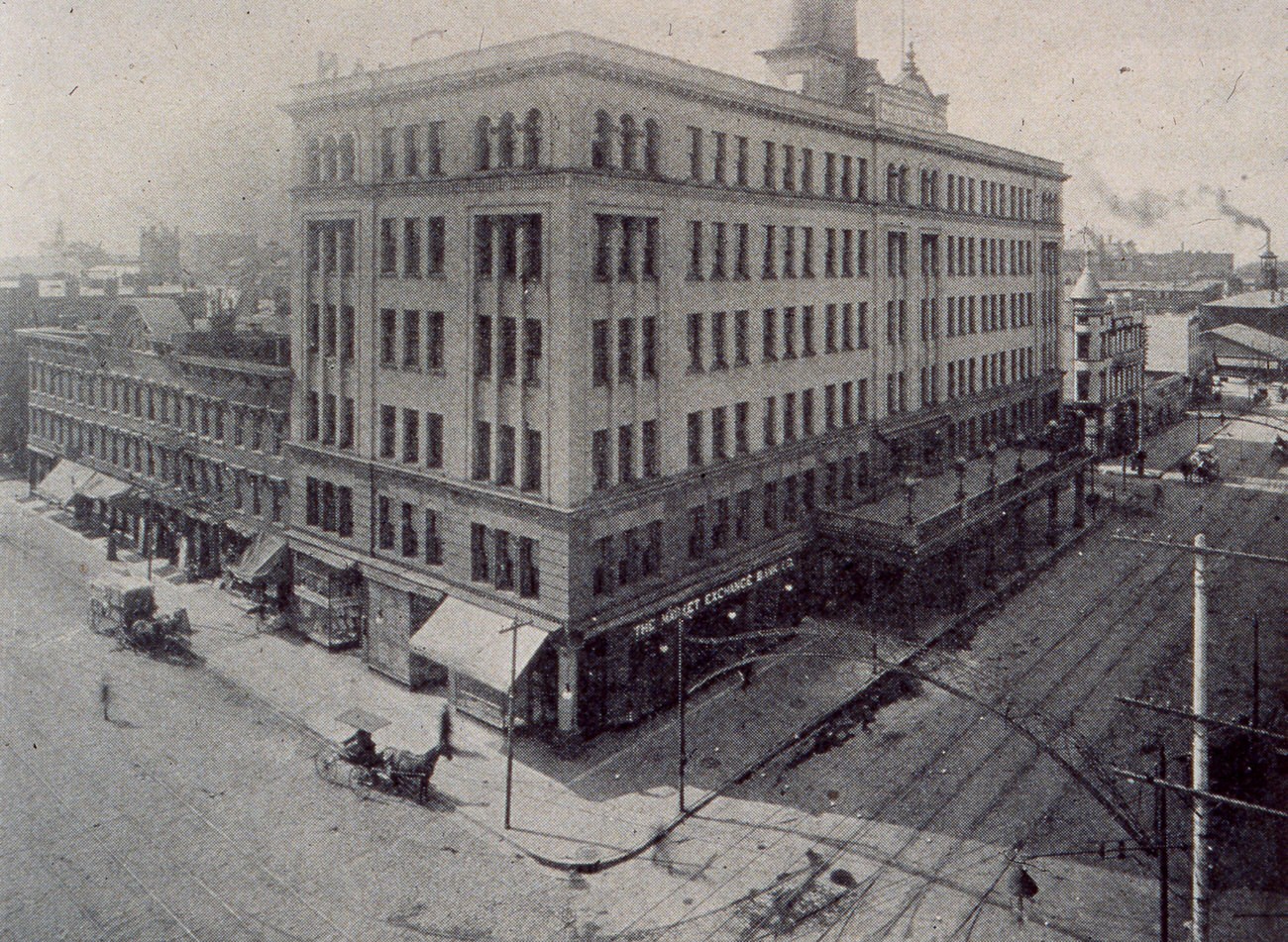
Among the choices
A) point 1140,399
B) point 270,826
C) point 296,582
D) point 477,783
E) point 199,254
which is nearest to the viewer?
point 270,826

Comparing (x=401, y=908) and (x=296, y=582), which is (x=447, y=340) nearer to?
(x=296, y=582)

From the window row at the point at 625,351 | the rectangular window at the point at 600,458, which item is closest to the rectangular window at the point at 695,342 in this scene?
the window row at the point at 625,351

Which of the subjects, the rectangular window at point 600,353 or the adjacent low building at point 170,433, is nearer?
the rectangular window at point 600,353

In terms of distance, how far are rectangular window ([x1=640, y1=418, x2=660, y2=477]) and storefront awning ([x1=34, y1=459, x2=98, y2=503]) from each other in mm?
43230

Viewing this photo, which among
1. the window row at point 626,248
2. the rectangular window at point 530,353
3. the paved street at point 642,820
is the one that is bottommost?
the paved street at point 642,820

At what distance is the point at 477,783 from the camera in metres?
31.8

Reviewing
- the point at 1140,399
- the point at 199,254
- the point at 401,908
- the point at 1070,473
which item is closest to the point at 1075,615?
the point at 1070,473

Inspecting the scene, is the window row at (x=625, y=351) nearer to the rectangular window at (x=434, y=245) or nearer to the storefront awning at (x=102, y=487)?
the rectangular window at (x=434, y=245)

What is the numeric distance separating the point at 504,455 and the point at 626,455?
13.8ft

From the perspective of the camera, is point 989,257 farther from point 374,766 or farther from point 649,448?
point 374,766

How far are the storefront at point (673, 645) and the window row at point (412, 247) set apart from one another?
49.0 feet

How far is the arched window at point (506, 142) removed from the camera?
34.0m

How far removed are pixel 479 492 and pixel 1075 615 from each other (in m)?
28.9

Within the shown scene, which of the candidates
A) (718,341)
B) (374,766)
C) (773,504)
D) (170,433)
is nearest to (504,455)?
(718,341)
